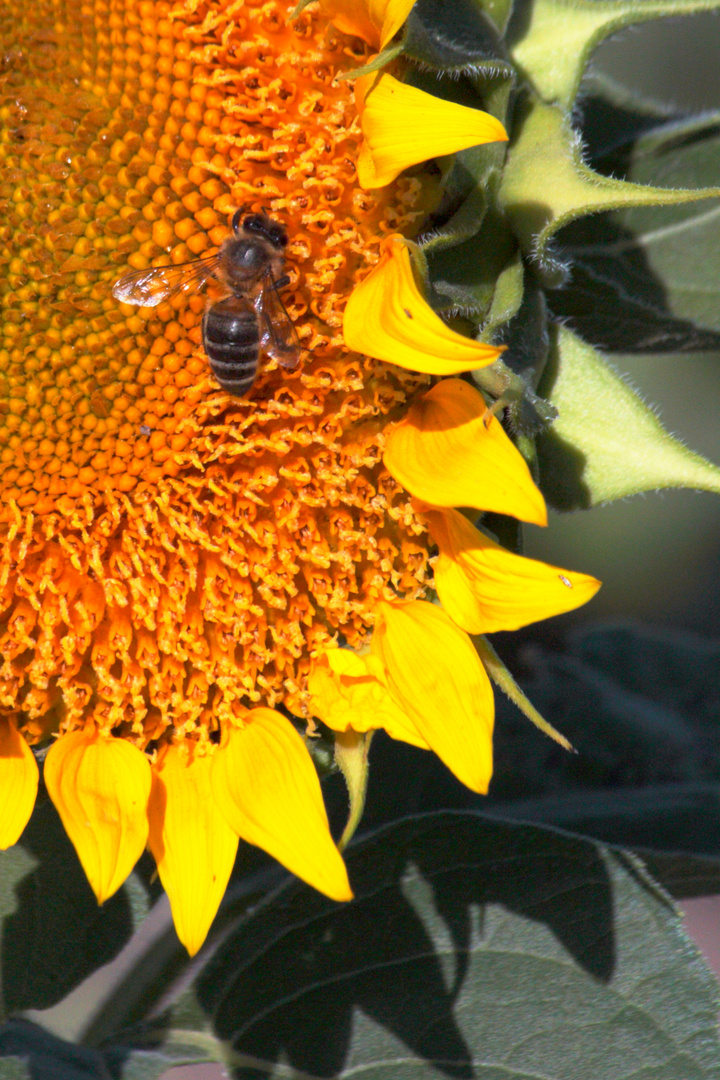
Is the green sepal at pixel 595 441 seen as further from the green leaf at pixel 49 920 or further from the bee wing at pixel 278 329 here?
the green leaf at pixel 49 920

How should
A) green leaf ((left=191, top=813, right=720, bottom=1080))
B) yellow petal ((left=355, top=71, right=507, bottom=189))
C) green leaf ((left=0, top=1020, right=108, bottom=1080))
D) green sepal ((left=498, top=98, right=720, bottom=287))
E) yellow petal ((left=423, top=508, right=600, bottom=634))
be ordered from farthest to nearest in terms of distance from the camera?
green leaf ((left=0, top=1020, right=108, bottom=1080))
green leaf ((left=191, top=813, right=720, bottom=1080))
yellow petal ((left=423, top=508, right=600, bottom=634))
green sepal ((left=498, top=98, right=720, bottom=287))
yellow petal ((left=355, top=71, right=507, bottom=189))

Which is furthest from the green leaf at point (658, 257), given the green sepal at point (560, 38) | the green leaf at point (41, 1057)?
the green leaf at point (41, 1057)

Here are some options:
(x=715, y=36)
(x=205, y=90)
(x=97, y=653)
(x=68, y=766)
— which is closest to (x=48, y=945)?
(x=68, y=766)

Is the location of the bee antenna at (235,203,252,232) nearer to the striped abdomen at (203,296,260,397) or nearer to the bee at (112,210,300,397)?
the bee at (112,210,300,397)

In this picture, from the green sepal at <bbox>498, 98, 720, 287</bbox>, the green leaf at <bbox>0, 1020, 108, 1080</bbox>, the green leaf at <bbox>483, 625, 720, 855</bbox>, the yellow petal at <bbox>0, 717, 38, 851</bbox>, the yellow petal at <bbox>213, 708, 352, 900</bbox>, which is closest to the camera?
the green sepal at <bbox>498, 98, 720, 287</bbox>

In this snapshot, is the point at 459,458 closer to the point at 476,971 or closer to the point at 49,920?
the point at 476,971

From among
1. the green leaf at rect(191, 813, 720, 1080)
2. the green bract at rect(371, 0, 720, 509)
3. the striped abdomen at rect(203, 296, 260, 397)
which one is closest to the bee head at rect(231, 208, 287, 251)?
the striped abdomen at rect(203, 296, 260, 397)

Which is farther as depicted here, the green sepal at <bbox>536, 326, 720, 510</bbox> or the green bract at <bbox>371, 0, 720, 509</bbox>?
the green sepal at <bbox>536, 326, 720, 510</bbox>
